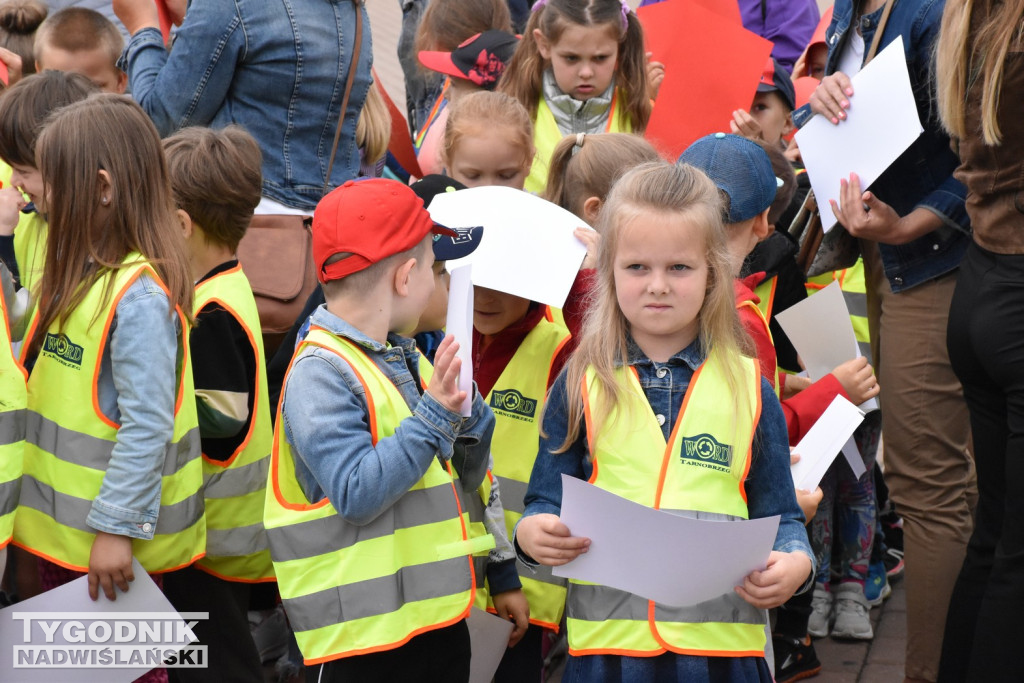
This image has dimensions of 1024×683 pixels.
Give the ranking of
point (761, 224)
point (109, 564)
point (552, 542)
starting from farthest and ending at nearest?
point (761, 224) → point (109, 564) → point (552, 542)

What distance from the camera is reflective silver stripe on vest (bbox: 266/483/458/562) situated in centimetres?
255

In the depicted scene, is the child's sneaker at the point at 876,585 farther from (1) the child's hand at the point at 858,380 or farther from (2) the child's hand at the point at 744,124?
(2) the child's hand at the point at 744,124

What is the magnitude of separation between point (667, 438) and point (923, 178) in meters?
1.70

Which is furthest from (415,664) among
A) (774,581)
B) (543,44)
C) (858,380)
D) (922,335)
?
(543,44)

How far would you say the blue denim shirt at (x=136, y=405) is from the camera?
9.71 feet

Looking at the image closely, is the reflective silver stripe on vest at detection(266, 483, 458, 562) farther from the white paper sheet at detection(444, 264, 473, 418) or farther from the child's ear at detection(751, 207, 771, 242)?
the child's ear at detection(751, 207, 771, 242)

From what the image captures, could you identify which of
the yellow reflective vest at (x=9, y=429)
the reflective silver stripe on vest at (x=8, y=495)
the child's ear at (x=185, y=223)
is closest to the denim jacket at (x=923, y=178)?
the child's ear at (x=185, y=223)

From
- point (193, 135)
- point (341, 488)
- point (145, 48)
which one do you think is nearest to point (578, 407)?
point (341, 488)

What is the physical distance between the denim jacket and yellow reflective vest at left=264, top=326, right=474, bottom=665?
183cm

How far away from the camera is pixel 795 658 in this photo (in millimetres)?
3992

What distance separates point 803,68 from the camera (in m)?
5.41

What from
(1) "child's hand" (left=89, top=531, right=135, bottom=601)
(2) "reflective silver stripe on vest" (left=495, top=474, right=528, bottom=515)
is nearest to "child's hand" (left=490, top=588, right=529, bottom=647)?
(2) "reflective silver stripe on vest" (left=495, top=474, right=528, bottom=515)

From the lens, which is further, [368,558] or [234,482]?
[234,482]

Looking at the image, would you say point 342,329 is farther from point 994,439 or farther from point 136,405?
point 994,439
